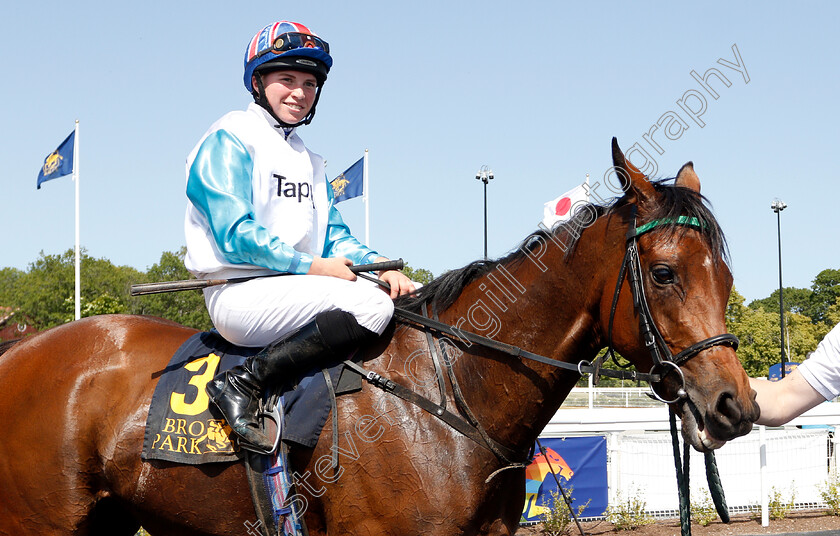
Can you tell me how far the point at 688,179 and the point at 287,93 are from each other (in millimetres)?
1840

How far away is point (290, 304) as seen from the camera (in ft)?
9.61

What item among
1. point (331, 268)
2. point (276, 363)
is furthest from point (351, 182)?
point (276, 363)

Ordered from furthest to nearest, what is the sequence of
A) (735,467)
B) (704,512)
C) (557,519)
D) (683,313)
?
(735,467), (704,512), (557,519), (683,313)

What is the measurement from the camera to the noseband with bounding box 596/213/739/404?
8.04 feet

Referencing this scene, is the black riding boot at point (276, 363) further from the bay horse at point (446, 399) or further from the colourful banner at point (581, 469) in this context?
the colourful banner at point (581, 469)

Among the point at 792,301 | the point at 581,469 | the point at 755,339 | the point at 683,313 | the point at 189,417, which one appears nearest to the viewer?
the point at 683,313

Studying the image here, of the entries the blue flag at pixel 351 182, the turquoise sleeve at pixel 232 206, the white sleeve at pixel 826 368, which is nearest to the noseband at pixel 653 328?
the white sleeve at pixel 826 368

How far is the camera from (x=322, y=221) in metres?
3.56

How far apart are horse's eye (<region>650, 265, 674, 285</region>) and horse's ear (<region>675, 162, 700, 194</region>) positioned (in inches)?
21.1

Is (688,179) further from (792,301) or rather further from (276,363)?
(792,301)

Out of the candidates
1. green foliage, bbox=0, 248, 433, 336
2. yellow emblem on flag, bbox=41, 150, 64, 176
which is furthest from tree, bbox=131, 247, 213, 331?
yellow emblem on flag, bbox=41, 150, 64, 176

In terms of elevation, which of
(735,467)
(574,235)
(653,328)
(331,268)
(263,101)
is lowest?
(735,467)

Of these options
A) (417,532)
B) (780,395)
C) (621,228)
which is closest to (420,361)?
(417,532)

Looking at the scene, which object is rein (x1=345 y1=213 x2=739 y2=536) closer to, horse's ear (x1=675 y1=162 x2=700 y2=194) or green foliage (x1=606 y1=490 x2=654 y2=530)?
horse's ear (x1=675 y1=162 x2=700 y2=194)
